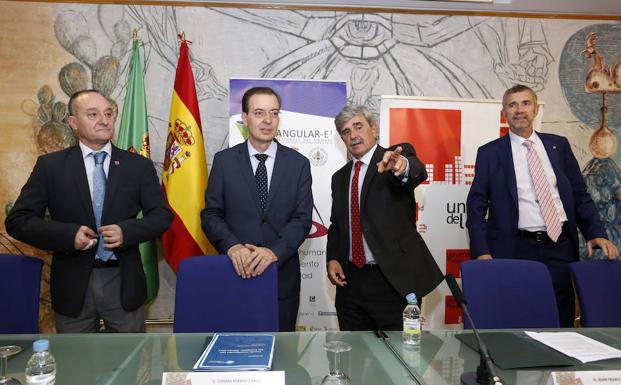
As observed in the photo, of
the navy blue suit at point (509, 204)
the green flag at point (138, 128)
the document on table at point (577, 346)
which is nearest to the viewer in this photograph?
the document on table at point (577, 346)

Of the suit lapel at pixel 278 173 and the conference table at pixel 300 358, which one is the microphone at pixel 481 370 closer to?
the conference table at pixel 300 358

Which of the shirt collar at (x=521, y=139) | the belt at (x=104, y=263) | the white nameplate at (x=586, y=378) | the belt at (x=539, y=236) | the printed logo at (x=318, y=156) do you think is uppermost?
the shirt collar at (x=521, y=139)

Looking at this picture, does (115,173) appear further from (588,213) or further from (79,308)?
(588,213)

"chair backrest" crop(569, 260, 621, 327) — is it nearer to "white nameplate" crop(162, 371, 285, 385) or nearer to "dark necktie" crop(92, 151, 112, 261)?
"white nameplate" crop(162, 371, 285, 385)

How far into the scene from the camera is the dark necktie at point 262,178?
2.58 metres

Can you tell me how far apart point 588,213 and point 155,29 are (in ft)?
11.3

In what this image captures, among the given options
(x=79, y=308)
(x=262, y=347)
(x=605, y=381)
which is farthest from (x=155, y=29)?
(x=605, y=381)

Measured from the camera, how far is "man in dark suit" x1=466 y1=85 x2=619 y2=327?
2.76 meters

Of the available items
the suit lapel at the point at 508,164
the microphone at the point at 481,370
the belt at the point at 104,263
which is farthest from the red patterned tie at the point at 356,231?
the belt at the point at 104,263

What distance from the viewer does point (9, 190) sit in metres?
3.60

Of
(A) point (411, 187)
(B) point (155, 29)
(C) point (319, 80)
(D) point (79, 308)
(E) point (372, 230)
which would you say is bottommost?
(D) point (79, 308)

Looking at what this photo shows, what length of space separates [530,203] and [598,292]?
29.9 inches

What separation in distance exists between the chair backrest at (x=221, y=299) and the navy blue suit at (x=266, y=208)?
42 centimetres

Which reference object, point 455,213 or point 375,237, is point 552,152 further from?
point 375,237
